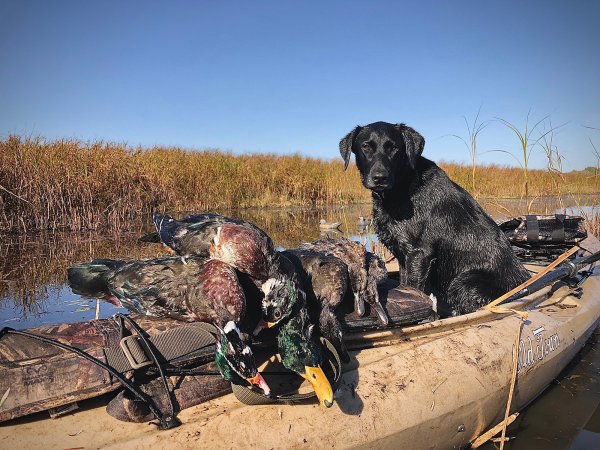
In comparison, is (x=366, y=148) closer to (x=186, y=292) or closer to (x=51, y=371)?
(x=186, y=292)

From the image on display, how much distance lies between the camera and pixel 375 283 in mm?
3285

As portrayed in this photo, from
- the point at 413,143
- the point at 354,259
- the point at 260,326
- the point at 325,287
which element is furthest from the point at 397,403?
the point at 413,143

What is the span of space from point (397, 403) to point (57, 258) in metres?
6.92

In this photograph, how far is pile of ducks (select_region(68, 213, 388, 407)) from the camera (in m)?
2.40

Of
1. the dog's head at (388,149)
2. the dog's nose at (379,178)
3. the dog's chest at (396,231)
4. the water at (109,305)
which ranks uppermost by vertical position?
the dog's head at (388,149)

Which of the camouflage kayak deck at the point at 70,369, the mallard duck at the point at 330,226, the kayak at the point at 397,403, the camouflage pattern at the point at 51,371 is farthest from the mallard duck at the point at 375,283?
the mallard duck at the point at 330,226

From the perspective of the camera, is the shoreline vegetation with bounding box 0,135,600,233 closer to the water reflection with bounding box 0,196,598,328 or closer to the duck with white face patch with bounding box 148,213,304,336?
the water reflection with bounding box 0,196,598,328

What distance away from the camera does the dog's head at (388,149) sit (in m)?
4.34

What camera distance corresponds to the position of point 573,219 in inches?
219

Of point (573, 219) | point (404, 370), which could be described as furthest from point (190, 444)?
point (573, 219)

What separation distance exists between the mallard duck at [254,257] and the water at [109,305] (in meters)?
1.56

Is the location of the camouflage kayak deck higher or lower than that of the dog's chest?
lower

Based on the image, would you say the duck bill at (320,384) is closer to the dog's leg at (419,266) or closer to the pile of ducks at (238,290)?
the pile of ducks at (238,290)

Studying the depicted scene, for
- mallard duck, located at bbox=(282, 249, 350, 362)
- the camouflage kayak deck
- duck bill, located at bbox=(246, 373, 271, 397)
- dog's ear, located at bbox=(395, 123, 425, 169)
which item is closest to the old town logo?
mallard duck, located at bbox=(282, 249, 350, 362)
